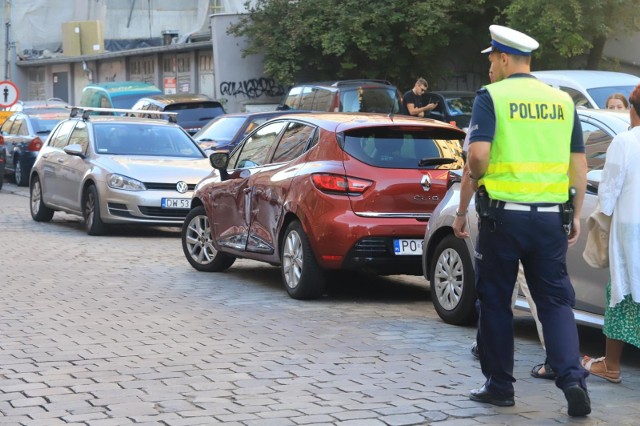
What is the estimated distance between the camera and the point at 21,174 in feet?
89.2

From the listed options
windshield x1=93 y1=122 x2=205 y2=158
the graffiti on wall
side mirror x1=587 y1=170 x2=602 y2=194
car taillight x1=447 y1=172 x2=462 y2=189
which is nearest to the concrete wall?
the graffiti on wall

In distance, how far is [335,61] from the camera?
34031 millimetres

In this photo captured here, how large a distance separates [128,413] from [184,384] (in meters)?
0.72

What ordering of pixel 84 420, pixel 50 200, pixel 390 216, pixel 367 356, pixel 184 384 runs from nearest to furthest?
pixel 84 420 < pixel 184 384 < pixel 367 356 < pixel 390 216 < pixel 50 200

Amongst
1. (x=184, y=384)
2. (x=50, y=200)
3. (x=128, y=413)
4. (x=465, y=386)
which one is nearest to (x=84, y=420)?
(x=128, y=413)

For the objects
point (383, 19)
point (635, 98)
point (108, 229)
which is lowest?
point (108, 229)

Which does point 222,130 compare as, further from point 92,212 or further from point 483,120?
point 483,120

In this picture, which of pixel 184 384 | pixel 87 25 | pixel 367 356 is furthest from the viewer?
pixel 87 25

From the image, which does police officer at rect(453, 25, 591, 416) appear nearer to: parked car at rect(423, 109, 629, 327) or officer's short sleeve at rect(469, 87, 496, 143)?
officer's short sleeve at rect(469, 87, 496, 143)

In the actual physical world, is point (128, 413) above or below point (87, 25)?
below

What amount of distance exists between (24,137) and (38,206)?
30.7ft

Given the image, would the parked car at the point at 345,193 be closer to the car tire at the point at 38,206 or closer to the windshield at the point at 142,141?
the windshield at the point at 142,141

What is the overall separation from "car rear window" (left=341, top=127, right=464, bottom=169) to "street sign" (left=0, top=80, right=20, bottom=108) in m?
21.6

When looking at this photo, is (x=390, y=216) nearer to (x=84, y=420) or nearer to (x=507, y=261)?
(x=507, y=261)
